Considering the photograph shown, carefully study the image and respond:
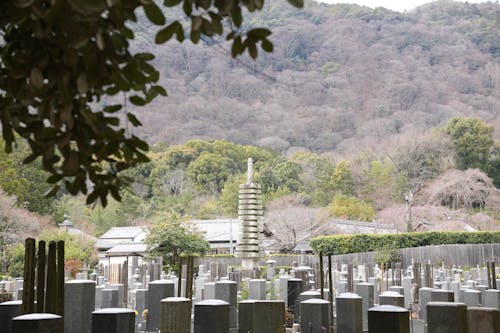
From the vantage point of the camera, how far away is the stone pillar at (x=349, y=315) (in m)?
3.69

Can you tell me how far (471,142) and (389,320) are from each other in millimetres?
52586

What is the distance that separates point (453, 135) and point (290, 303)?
48245 millimetres

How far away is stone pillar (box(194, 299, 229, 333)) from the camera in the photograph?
3055mm

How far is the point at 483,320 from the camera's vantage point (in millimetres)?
2984

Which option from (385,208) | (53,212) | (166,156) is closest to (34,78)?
(53,212)

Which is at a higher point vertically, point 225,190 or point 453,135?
point 453,135

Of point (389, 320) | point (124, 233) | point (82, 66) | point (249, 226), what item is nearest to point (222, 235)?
point (124, 233)

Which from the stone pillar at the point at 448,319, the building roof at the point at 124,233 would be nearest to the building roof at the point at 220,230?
the building roof at the point at 124,233

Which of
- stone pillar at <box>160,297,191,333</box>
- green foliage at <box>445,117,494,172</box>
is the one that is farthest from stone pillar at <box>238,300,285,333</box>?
green foliage at <box>445,117,494,172</box>

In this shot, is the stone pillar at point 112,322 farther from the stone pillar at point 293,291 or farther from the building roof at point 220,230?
the building roof at point 220,230

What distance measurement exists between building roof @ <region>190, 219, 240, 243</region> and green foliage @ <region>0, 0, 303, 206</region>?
1600 inches

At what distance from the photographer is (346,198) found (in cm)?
5394

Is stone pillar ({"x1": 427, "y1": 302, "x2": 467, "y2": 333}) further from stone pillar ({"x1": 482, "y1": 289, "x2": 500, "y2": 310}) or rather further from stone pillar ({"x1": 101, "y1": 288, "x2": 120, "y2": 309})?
stone pillar ({"x1": 101, "y1": 288, "x2": 120, "y2": 309})

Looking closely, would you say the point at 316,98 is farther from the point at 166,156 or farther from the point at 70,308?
the point at 70,308
